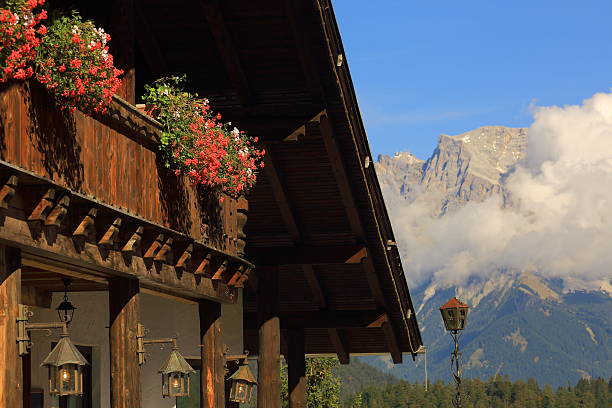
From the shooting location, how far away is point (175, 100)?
39.7ft

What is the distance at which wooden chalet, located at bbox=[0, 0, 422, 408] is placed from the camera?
8922 mm

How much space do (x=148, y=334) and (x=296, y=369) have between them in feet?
18.0

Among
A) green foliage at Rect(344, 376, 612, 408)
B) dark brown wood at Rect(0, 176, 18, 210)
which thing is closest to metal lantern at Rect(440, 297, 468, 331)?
dark brown wood at Rect(0, 176, 18, 210)

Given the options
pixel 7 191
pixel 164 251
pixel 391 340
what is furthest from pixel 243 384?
pixel 7 191

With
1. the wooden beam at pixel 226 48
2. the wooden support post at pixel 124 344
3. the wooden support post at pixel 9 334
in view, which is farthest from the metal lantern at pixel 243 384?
the wooden support post at pixel 9 334

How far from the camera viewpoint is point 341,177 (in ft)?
53.6

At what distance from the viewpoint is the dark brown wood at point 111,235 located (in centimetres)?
992

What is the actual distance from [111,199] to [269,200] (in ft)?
25.5

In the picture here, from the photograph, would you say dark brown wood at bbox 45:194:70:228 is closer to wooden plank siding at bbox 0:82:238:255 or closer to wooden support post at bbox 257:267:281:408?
wooden plank siding at bbox 0:82:238:255

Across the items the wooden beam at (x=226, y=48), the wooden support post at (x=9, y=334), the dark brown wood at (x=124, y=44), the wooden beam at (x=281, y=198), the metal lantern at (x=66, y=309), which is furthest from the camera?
the wooden beam at (x=281, y=198)

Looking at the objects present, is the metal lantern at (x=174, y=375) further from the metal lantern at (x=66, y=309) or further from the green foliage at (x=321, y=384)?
the green foliage at (x=321, y=384)

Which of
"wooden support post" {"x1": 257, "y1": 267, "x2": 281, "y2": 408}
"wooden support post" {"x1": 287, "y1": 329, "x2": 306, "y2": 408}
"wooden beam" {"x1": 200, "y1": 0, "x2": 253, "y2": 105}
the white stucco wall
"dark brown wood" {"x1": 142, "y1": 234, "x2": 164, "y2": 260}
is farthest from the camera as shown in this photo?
"wooden support post" {"x1": 287, "y1": 329, "x2": 306, "y2": 408}

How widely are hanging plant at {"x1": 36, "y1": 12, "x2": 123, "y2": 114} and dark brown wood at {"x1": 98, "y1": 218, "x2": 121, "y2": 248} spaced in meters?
1.08

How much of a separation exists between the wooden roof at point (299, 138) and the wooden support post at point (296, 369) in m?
0.29
